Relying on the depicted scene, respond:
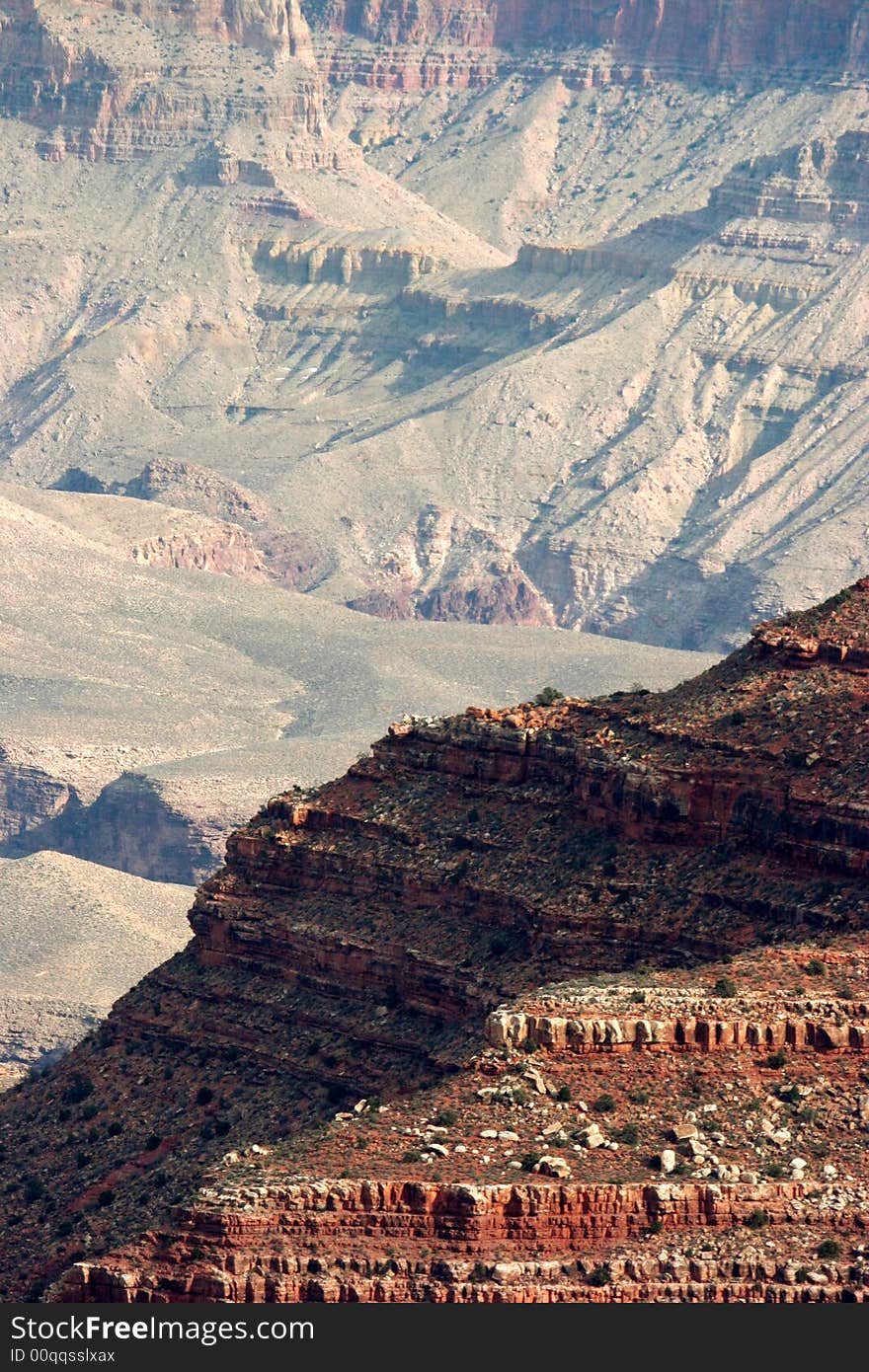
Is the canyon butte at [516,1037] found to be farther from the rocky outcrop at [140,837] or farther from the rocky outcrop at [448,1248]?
the rocky outcrop at [140,837]

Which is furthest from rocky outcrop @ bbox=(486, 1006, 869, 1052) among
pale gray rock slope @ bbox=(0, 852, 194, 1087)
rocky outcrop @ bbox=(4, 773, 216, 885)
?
rocky outcrop @ bbox=(4, 773, 216, 885)

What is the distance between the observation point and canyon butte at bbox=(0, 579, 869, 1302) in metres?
54.5

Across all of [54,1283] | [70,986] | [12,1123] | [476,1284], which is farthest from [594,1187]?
[70,986]

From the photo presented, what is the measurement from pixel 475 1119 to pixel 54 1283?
785 cm

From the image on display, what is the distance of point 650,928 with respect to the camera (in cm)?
6688

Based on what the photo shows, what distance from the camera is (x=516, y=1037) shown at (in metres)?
59.5

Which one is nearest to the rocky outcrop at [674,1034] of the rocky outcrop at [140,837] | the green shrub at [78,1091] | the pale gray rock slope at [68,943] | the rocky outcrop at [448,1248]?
the rocky outcrop at [448,1248]

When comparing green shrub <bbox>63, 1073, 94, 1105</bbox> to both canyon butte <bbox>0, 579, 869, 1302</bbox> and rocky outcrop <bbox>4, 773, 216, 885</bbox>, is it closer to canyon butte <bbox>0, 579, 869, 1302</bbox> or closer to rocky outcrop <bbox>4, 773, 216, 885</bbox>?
canyon butte <bbox>0, 579, 869, 1302</bbox>

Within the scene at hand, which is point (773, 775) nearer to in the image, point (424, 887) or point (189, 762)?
point (424, 887)

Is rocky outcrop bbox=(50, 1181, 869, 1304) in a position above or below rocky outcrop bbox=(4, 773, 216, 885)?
above

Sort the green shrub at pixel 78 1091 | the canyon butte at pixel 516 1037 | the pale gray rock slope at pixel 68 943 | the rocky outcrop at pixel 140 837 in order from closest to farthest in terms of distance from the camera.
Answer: the canyon butte at pixel 516 1037 → the green shrub at pixel 78 1091 → the pale gray rock slope at pixel 68 943 → the rocky outcrop at pixel 140 837

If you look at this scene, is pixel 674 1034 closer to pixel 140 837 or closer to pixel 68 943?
pixel 68 943

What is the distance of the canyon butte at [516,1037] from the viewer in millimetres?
54469

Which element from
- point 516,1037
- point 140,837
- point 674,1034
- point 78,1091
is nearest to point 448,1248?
point 516,1037
